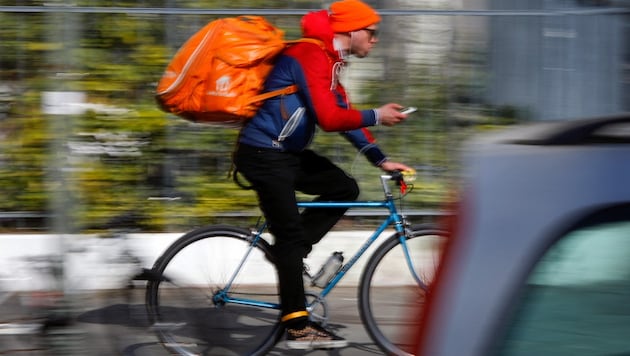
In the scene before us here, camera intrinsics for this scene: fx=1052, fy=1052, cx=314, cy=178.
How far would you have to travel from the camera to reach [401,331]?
5152 millimetres

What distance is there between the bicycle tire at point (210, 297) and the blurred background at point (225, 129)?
4.96 ft

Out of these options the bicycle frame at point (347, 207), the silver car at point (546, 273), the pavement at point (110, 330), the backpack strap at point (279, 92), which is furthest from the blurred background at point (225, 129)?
the silver car at point (546, 273)

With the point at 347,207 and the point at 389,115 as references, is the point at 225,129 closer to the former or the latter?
the point at 347,207

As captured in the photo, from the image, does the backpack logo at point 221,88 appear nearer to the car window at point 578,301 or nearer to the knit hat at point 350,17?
the knit hat at point 350,17

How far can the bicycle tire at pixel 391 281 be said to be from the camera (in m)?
5.09

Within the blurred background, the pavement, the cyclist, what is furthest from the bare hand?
the blurred background

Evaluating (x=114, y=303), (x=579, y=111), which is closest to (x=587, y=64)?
(x=579, y=111)

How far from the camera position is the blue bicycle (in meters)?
5.01

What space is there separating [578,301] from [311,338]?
306 centimetres

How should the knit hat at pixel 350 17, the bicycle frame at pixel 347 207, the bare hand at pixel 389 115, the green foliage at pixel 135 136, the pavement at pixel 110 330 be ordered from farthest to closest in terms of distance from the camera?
the green foliage at pixel 135 136 → the bicycle frame at pixel 347 207 → the knit hat at pixel 350 17 → the bare hand at pixel 389 115 → the pavement at pixel 110 330

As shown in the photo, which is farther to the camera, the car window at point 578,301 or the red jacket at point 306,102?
the red jacket at point 306,102

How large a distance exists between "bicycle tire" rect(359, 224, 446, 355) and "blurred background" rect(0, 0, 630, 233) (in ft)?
4.37

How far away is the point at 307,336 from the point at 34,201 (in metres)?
2.53

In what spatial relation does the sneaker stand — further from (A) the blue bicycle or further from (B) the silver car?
(B) the silver car
